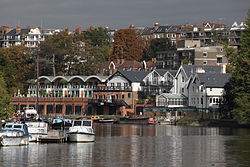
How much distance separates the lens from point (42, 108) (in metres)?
158

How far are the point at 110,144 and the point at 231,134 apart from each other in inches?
912

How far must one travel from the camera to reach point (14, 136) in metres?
70.8

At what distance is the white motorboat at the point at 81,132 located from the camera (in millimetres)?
76125

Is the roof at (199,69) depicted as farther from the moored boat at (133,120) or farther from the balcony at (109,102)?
the moored boat at (133,120)

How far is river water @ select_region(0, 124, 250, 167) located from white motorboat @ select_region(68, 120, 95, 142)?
3.40ft

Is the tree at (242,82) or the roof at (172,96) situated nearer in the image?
the tree at (242,82)

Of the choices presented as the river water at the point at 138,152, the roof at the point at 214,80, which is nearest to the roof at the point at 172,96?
the roof at the point at 214,80

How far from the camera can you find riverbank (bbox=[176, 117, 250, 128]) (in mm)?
111719

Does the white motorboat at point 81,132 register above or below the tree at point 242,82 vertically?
below

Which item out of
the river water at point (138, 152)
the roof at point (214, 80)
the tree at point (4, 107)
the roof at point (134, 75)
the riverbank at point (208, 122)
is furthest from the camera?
the roof at point (134, 75)

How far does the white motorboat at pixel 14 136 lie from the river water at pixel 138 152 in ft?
2.57

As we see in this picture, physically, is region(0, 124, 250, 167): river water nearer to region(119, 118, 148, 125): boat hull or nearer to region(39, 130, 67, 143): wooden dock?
region(39, 130, 67, 143): wooden dock

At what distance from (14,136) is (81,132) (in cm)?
821

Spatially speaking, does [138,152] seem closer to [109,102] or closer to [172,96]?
[172,96]
